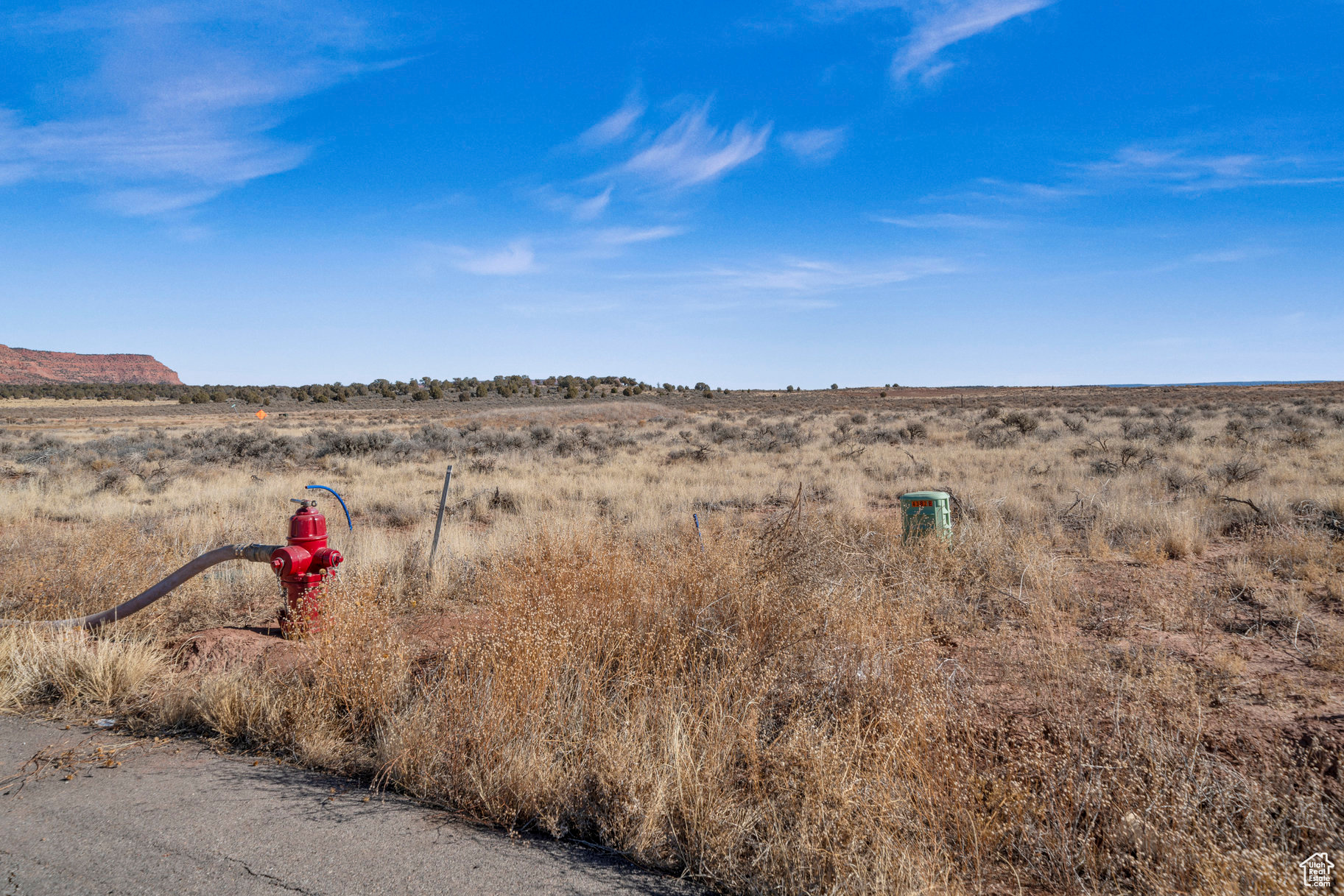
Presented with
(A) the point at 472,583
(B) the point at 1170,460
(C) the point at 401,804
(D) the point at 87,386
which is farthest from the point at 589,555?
(D) the point at 87,386

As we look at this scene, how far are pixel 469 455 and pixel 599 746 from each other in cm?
2008

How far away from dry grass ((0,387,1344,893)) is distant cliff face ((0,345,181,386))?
7012 inches

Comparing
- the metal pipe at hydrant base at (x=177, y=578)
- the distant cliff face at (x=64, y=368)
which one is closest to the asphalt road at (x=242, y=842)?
the metal pipe at hydrant base at (x=177, y=578)

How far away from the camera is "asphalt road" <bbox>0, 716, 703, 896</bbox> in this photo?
254cm

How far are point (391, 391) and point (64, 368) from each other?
15275cm

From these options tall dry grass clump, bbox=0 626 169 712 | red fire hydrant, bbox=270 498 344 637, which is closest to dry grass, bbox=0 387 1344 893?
tall dry grass clump, bbox=0 626 169 712

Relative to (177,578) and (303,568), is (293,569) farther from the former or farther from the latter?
(177,578)

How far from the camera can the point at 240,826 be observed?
9.42 ft

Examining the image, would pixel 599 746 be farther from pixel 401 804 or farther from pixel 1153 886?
pixel 1153 886

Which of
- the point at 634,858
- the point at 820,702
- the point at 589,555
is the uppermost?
the point at 589,555

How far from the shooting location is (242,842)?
2.76 meters

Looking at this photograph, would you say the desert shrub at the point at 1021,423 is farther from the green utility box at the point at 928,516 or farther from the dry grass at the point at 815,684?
the green utility box at the point at 928,516

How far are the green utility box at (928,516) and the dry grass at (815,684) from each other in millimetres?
243

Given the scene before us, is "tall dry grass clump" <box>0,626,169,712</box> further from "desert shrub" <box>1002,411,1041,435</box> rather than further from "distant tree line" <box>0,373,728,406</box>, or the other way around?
"distant tree line" <box>0,373,728,406</box>
